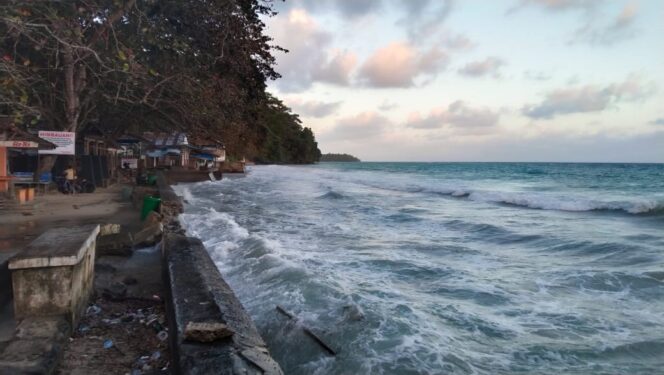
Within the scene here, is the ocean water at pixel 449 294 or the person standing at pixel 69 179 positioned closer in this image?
the ocean water at pixel 449 294

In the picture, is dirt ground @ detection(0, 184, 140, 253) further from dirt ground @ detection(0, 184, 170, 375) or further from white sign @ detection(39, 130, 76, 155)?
white sign @ detection(39, 130, 76, 155)

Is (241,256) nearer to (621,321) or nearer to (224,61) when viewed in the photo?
(621,321)

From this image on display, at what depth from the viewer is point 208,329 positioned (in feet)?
10.3

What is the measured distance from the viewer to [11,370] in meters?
2.91

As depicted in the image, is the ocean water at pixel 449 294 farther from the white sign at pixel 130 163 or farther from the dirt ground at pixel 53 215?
the white sign at pixel 130 163

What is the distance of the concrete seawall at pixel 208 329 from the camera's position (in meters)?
2.84

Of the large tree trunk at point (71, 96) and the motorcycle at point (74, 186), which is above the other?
the large tree trunk at point (71, 96)

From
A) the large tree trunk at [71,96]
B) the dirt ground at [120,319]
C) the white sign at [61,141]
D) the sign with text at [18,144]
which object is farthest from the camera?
the white sign at [61,141]

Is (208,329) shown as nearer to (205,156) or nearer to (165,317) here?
(165,317)

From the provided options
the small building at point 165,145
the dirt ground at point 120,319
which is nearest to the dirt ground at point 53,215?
the dirt ground at point 120,319

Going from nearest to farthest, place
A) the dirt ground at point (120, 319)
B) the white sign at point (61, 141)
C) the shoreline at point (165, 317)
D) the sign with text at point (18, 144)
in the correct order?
the shoreline at point (165, 317) → the dirt ground at point (120, 319) → the sign with text at point (18, 144) → the white sign at point (61, 141)

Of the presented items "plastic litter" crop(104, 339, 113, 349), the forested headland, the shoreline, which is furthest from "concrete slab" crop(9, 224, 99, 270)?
the forested headland

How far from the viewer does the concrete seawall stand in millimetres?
2842

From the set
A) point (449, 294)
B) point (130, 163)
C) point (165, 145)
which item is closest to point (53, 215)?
point (449, 294)
